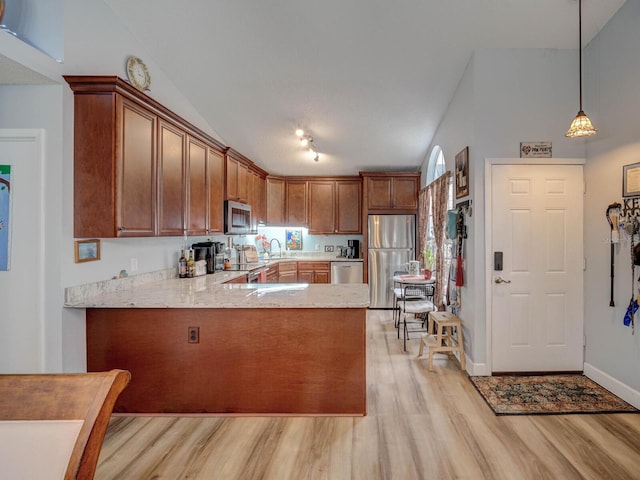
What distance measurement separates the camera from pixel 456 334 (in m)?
3.60

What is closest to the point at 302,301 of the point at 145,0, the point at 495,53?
the point at 145,0

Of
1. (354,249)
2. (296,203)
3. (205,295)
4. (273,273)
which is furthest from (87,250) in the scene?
(354,249)

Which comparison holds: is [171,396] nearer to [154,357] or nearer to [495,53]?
[154,357]

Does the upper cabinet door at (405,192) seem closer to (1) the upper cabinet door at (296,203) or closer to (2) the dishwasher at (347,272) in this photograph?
(2) the dishwasher at (347,272)

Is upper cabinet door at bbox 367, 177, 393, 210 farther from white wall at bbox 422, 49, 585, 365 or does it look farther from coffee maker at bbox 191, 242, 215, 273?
coffee maker at bbox 191, 242, 215, 273

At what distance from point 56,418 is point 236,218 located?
371cm

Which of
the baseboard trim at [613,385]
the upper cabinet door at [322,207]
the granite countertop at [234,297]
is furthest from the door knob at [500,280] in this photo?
the upper cabinet door at [322,207]

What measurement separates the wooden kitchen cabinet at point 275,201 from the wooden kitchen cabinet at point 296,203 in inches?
3.8

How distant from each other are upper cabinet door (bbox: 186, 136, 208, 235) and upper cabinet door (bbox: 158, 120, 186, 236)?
11cm

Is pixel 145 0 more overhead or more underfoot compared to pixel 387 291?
more overhead

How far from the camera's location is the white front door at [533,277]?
3.14m

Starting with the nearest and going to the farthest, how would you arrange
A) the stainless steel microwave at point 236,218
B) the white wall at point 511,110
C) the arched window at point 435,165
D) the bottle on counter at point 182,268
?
the white wall at point 511,110 < the bottle on counter at point 182,268 < the stainless steel microwave at point 236,218 < the arched window at point 435,165

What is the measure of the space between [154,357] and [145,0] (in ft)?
9.16

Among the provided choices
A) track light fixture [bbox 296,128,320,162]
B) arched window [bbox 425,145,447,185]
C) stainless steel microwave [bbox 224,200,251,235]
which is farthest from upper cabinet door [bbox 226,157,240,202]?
arched window [bbox 425,145,447,185]
